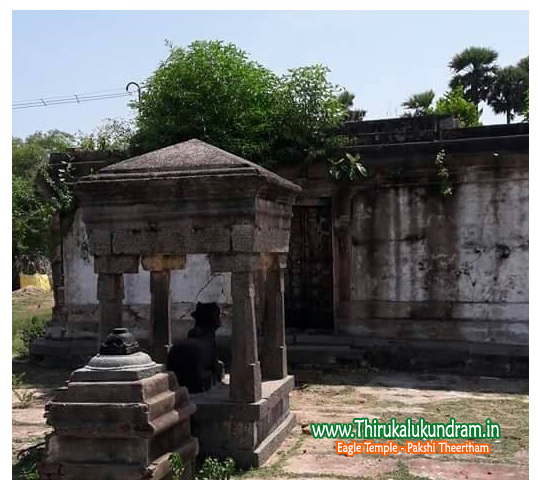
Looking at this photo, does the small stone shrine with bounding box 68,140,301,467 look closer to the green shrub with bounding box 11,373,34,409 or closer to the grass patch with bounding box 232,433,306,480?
the grass patch with bounding box 232,433,306,480

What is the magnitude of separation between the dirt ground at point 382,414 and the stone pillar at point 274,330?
2.30 feet

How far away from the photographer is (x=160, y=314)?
27.4 feet

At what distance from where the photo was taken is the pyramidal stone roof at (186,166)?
21.1 ft

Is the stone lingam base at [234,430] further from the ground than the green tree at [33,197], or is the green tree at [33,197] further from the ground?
the green tree at [33,197]

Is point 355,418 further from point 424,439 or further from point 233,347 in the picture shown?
point 233,347

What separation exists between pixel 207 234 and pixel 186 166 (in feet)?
2.24

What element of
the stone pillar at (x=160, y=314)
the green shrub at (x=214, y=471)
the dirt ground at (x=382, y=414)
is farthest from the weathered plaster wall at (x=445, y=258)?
the green shrub at (x=214, y=471)

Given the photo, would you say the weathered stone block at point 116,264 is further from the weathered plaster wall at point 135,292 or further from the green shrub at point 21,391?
the weathered plaster wall at point 135,292

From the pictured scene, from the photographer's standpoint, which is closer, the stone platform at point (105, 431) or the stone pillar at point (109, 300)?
the stone platform at point (105, 431)

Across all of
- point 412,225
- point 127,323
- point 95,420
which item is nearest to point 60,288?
point 127,323

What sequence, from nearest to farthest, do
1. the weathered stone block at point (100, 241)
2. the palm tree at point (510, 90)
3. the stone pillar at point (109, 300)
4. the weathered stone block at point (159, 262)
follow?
the weathered stone block at point (100, 241), the stone pillar at point (109, 300), the weathered stone block at point (159, 262), the palm tree at point (510, 90)

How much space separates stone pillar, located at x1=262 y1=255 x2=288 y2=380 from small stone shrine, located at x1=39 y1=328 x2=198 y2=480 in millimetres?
2860

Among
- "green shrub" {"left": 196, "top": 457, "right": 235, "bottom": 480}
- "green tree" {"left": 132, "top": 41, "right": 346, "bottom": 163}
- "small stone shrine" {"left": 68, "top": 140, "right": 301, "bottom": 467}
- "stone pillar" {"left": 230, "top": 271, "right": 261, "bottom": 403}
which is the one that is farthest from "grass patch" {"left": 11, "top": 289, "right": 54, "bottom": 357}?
"green shrub" {"left": 196, "top": 457, "right": 235, "bottom": 480}

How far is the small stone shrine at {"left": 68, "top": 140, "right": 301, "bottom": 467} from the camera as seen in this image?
650 cm
